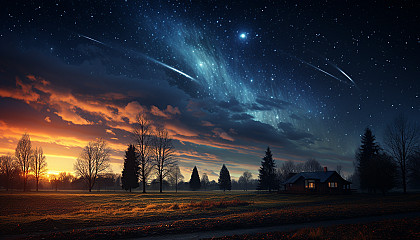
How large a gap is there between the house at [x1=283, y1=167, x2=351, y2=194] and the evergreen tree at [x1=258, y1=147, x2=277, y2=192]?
13.2 m

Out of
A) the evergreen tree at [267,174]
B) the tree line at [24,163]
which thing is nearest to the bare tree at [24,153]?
the tree line at [24,163]

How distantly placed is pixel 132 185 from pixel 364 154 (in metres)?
62.7

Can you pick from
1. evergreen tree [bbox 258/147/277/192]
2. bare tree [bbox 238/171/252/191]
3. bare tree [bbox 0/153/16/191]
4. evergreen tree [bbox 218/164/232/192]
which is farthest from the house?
bare tree [bbox 238/171/252/191]

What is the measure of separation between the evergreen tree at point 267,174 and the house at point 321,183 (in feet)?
43.4

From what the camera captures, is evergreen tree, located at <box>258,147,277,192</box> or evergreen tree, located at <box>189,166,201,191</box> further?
evergreen tree, located at <box>189,166,201,191</box>

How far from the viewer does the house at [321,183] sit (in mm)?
53234

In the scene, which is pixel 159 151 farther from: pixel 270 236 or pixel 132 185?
pixel 270 236

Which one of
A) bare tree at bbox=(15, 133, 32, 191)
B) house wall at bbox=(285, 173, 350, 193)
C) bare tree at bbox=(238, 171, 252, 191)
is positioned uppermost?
bare tree at bbox=(15, 133, 32, 191)

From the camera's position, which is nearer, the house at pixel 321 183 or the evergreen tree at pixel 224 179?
the house at pixel 321 183

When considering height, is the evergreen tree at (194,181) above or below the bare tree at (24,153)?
below

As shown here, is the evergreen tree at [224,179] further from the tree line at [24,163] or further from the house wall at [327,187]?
the tree line at [24,163]

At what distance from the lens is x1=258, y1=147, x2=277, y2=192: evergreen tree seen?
240ft

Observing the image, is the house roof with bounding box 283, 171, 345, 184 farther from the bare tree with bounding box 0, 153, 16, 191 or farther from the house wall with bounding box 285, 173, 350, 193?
the bare tree with bounding box 0, 153, 16, 191

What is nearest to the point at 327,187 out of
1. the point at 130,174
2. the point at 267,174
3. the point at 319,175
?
the point at 319,175
